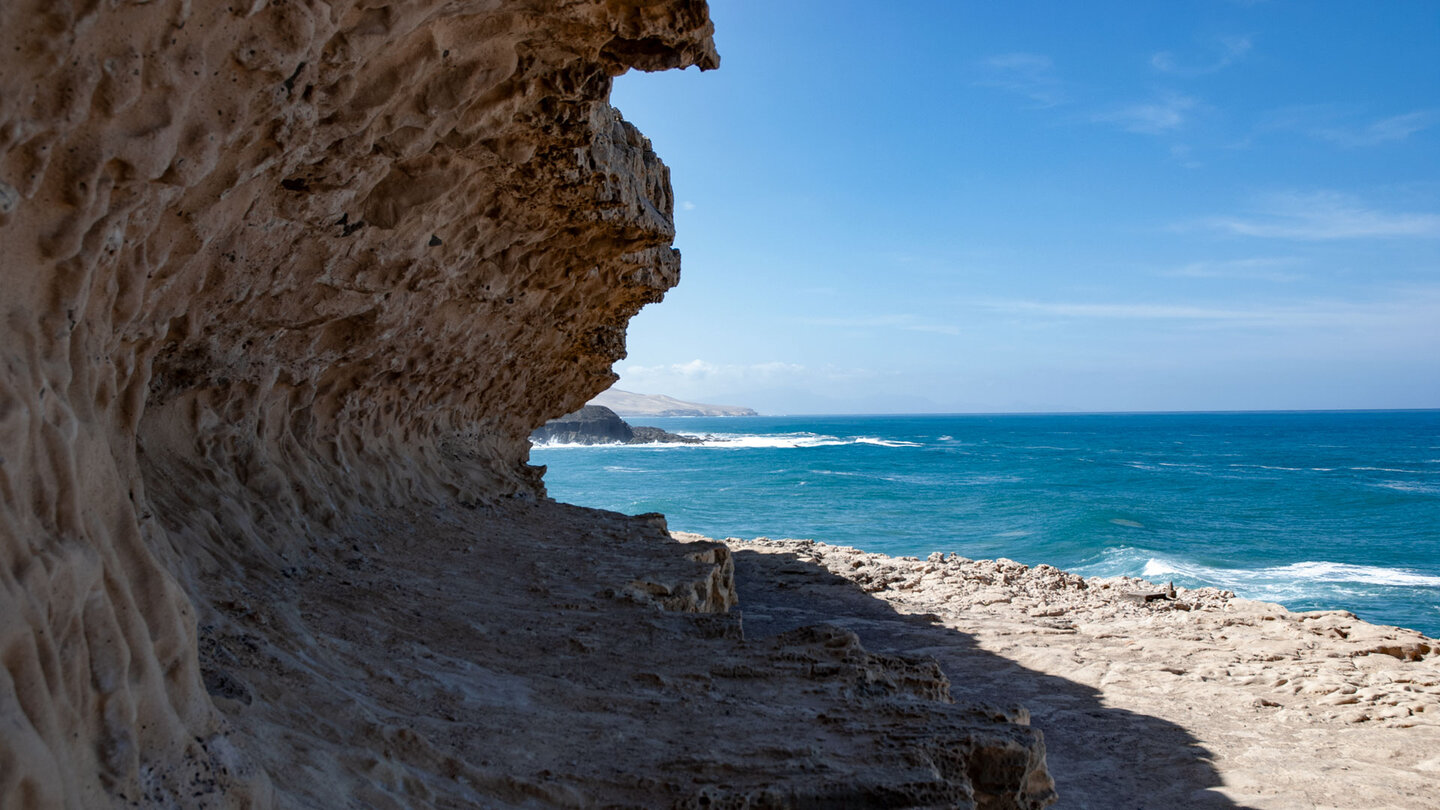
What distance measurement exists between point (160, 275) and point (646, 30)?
2.87 metres

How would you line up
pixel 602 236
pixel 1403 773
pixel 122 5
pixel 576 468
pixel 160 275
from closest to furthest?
1. pixel 122 5
2. pixel 160 275
3. pixel 1403 773
4. pixel 602 236
5. pixel 576 468

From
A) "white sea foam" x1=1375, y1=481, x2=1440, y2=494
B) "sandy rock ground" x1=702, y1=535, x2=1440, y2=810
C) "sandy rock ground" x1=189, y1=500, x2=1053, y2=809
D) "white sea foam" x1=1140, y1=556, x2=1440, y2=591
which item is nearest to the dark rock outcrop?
"white sea foam" x1=1375, y1=481, x2=1440, y2=494

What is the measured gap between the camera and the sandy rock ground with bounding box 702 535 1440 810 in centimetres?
693

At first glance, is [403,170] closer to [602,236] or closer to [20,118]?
[602,236]

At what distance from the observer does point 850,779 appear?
3424 mm

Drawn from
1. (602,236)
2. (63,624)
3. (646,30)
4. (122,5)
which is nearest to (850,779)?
(63,624)

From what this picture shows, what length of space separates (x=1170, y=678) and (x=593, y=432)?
7041 cm

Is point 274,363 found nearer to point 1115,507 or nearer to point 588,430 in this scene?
point 1115,507

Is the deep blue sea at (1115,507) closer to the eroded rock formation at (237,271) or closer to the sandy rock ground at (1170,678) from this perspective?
the sandy rock ground at (1170,678)

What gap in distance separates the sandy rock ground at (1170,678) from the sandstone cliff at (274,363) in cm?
341

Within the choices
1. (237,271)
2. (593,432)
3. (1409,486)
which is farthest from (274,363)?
(593,432)

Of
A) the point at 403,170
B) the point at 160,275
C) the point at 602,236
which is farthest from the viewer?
the point at 602,236

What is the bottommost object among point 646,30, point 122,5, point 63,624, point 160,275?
point 63,624

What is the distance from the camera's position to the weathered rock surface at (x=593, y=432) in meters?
76.9
